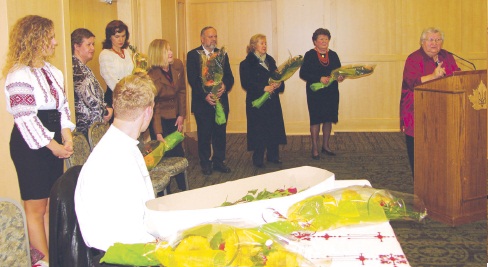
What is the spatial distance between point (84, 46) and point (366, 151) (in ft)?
15.0

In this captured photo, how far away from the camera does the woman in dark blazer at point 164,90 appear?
6.38 meters

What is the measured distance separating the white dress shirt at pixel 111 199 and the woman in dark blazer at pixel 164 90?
12.1 ft

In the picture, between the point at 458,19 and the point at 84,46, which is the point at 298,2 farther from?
the point at 84,46

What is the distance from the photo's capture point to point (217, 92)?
725cm

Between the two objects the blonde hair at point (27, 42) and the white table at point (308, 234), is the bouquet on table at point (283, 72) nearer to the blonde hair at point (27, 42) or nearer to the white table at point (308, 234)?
the blonde hair at point (27, 42)

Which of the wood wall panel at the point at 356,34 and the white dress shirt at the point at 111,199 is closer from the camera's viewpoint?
the white dress shirt at the point at 111,199

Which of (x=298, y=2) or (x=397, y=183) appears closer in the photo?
(x=397, y=183)

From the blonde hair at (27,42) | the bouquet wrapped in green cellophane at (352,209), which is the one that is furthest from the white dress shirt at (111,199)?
the blonde hair at (27,42)

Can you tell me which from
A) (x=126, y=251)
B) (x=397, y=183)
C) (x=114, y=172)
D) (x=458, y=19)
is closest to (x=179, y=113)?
(x=397, y=183)

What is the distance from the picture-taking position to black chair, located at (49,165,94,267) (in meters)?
2.59

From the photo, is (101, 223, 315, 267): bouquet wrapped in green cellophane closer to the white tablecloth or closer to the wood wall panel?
the white tablecloth

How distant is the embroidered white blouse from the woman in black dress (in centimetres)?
453

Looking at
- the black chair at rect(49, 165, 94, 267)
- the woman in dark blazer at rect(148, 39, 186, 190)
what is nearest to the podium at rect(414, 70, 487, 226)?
the woman in dark blazer at rect(148, 39, 186, 190)

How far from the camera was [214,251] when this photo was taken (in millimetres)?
1753
